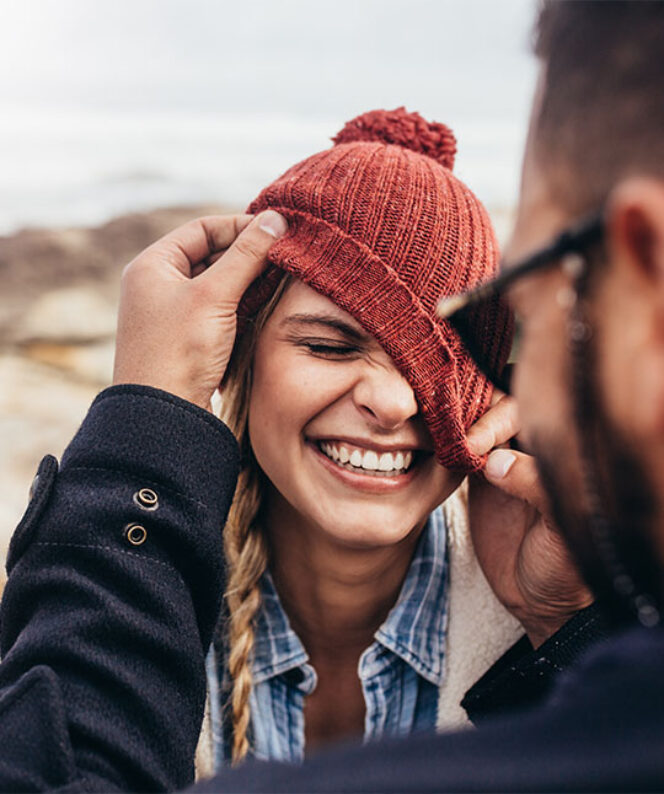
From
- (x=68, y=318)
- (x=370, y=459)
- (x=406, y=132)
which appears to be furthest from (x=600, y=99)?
(x=68, y=318)

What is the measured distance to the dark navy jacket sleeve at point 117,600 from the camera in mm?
1586

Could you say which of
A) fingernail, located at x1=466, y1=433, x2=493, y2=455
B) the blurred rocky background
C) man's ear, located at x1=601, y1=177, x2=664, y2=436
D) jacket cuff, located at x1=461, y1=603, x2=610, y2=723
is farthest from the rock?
man's ear, located at x1=601, y1=177, x2=664, y2=436

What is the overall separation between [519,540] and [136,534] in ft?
3.65

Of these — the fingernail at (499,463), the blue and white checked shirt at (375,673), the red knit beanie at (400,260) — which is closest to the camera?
the red knit beanie at (400,260)

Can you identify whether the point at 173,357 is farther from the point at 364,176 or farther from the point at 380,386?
the point at 364,176

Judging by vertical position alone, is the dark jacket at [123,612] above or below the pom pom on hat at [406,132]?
below

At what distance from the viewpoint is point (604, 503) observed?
3.70 feet

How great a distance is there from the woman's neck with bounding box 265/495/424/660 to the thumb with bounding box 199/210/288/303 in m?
0.75

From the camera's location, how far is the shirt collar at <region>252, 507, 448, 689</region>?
103 inches

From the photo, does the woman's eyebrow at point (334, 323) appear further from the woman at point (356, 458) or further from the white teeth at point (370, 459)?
the white teeth at point (370, 459)

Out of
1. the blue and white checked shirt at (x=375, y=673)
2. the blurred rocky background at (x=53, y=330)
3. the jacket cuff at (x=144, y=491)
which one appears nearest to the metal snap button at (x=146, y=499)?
the jacket cuff at (x=144, y=491)

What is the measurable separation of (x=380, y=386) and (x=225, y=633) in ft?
2.85

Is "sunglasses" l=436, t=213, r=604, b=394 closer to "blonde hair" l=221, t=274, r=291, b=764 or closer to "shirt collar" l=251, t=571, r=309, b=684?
"blonde hair" l=221, t=274, r=291, b=764

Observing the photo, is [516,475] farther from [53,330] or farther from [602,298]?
[53,330]
